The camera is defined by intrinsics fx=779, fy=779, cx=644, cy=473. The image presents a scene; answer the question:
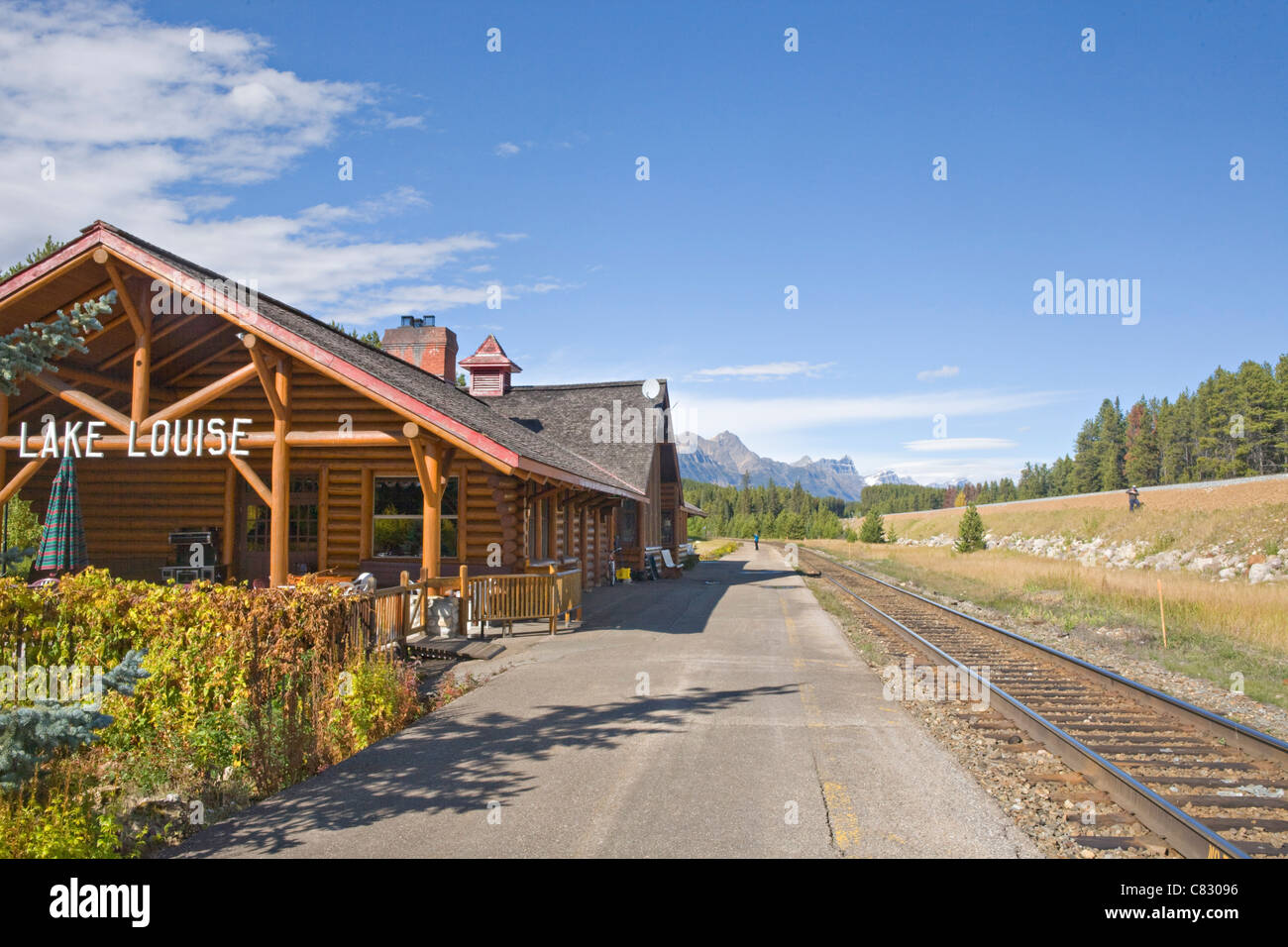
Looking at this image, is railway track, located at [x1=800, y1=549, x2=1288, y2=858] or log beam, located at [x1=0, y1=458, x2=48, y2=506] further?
log beam, located at [x1=0, y1=458, x2=48, y2=506]

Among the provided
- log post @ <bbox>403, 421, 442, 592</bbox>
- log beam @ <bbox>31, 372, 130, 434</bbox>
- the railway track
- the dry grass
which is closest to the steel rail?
the railway track

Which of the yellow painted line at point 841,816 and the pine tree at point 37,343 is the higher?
the pine tree at point 37,343

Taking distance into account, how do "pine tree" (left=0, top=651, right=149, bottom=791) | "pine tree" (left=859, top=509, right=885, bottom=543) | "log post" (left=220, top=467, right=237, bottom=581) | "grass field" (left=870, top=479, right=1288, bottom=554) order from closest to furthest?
1. "pine tree" (left=0, top=651, right=149, bottom=791)
2. "log post" (left=220, top=467, right=237, bottom=581)
3. "grass field" (left=870, top=479, right=1288, bottom=554)
4. "pine tree" (left=859, top=509, right=885, bottom=543)

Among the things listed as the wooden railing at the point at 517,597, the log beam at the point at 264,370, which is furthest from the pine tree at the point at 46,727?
the wooden railing at the point at 517,597

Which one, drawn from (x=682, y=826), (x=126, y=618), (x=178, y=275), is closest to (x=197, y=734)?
Answer: (x=126, y=618)

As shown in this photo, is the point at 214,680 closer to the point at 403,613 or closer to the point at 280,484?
the point at 403,613

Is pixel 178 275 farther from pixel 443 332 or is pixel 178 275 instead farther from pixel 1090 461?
pixel 1090 461

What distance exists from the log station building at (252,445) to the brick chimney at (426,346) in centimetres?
571

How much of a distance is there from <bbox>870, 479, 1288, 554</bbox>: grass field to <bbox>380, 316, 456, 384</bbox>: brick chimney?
123 ft

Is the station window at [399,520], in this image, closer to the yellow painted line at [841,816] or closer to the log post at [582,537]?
the log post at [582,537]

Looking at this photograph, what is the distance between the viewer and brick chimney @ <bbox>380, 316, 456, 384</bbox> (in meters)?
25.1

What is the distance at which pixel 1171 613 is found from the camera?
1786cm

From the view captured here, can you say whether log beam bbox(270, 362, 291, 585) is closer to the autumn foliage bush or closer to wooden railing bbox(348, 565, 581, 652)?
wooden railing bbox(348, 565, 581, 652)

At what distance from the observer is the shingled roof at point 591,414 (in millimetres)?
29125
